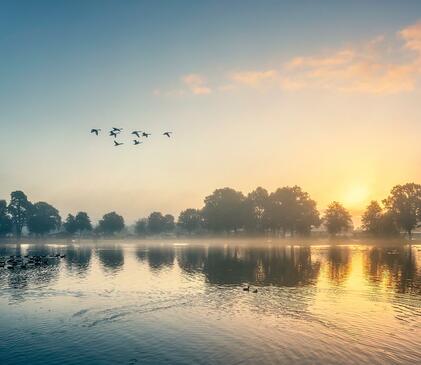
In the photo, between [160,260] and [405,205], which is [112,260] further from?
[405,205]

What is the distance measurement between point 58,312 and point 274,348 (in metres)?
25.5

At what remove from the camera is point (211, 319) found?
42.4 metres

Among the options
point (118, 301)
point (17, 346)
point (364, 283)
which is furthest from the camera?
point (364, 283)

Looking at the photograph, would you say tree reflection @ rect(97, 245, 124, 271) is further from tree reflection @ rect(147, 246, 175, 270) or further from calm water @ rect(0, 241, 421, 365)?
calm water @ rect(0, 241, 421, 365)

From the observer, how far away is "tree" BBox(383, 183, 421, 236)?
19175 cm

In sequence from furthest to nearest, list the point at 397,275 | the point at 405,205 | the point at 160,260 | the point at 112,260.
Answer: the point at 405,205, the point at 112,260, the point at 160,260, the point at 397,275

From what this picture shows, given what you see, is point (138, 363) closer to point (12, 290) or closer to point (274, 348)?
point (274, 348)

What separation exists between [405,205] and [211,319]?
177174mm

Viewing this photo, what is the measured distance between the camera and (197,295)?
56.2m

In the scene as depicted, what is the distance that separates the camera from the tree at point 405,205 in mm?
191750

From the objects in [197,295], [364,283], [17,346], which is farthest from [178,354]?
[364,283]

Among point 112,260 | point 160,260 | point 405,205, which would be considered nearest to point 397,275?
point 160,260

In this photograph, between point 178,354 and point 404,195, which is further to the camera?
point 404,195

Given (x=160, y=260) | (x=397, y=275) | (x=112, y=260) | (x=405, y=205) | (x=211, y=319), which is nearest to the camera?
(x=211, y=319)
